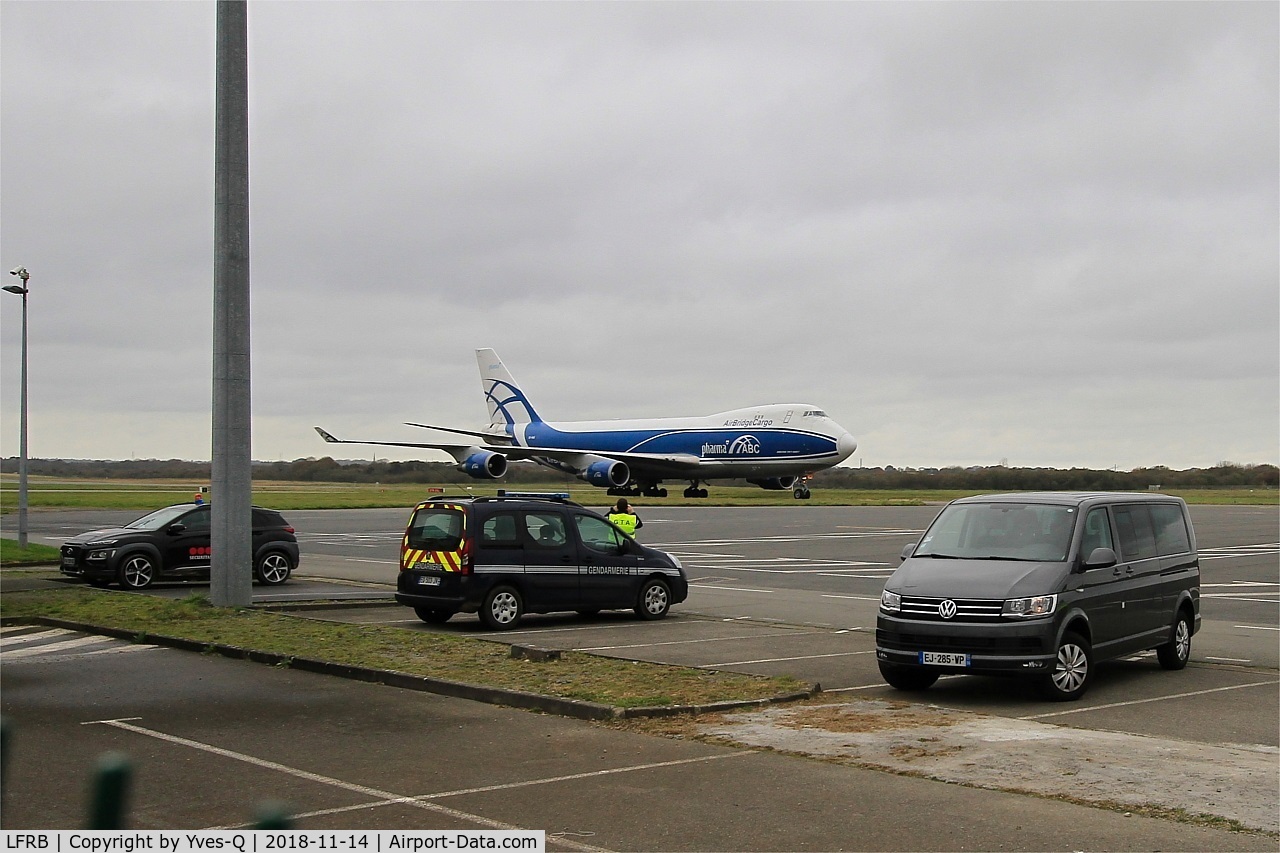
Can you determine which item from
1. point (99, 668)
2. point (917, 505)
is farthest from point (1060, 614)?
point (917, 505)

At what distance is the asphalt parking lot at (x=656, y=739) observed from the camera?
6.72 metres

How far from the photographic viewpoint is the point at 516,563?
53.7 ft

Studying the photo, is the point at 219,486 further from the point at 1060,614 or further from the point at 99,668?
the point at 1060,614

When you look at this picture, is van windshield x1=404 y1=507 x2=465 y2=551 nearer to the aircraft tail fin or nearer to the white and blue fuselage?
the white and blue fuselage

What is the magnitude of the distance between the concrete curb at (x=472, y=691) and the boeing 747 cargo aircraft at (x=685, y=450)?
49.7 meters

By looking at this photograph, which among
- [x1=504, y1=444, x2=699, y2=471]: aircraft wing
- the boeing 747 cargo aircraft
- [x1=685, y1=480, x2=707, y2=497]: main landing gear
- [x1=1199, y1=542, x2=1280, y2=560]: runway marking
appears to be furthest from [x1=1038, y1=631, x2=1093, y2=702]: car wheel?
[x1=685, y1=480, x2=707, y2=497]: main landing gear

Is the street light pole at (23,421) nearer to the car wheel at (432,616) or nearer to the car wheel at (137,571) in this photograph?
the car wheel at (137,571)

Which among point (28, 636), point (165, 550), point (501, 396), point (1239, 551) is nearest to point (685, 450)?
point (501, 396)

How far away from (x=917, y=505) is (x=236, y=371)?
48894 mm

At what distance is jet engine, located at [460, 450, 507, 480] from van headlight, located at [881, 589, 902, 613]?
54.6 metres

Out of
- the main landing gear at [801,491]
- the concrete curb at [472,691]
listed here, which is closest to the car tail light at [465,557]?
the concrete curb at [472,691]

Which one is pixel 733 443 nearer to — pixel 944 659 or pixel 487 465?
pixel 487 465

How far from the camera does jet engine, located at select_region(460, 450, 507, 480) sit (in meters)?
65.7

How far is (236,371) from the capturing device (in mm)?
17781
